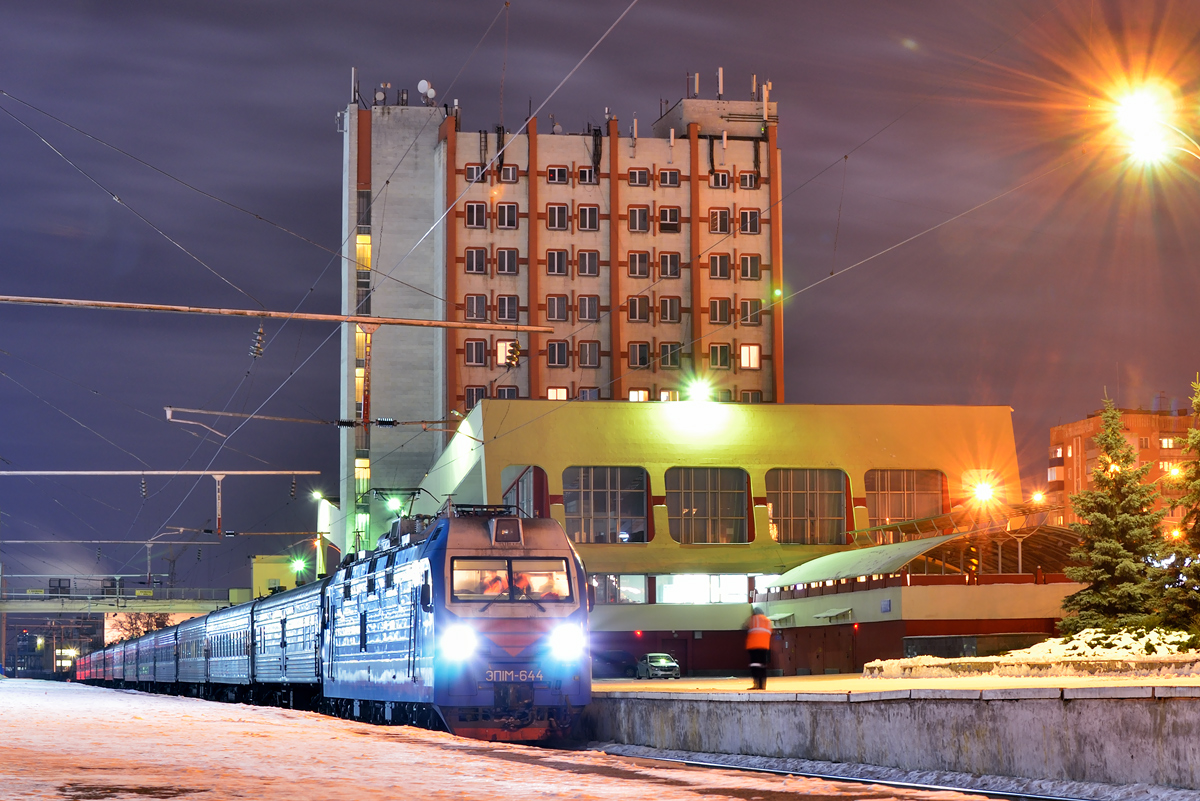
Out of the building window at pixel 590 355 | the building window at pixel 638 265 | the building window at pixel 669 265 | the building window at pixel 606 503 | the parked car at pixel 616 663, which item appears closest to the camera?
the parked car at pixel 616 663

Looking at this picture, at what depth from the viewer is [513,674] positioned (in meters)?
24.1

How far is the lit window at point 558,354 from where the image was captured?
328 feet

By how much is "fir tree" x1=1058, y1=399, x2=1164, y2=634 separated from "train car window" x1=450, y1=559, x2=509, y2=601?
65.1 feet

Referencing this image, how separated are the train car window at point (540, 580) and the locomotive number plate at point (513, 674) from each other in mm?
1353

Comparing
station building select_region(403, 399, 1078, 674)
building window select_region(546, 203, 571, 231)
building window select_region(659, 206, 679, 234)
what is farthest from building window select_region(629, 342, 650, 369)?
station building select_region(403, 399, 1078, 674)

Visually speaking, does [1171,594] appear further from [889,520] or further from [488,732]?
[889,520]

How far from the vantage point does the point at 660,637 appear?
69.4 meters

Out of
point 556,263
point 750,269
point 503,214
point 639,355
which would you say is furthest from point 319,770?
point 750,269

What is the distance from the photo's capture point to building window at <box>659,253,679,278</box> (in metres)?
102

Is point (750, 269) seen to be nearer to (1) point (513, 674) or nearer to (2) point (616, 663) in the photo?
(2) point (616, 663)

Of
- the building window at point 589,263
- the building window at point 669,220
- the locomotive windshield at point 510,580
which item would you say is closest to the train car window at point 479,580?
the locomotive windshield at point 510,580

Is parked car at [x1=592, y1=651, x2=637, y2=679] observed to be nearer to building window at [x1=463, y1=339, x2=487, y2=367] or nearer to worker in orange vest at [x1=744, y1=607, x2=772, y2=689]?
building window at [x1=463, y1=339, x2=487, y2=367]

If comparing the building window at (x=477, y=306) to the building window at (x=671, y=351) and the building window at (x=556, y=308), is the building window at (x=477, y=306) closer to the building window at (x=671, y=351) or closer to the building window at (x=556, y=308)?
the building window at (x=556, y=308)

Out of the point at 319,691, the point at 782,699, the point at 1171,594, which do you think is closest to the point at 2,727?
the point at 782,699
